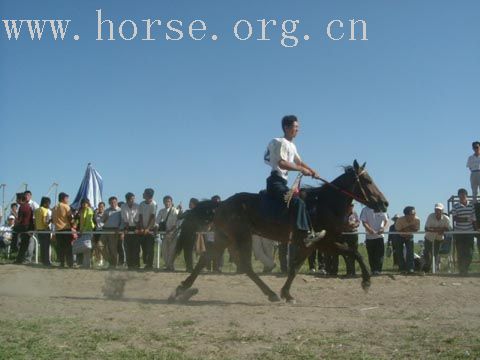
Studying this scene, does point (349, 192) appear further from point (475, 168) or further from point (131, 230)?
point (131, 230)

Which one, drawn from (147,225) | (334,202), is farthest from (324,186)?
(147,225)

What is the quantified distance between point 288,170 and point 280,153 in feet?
0.98

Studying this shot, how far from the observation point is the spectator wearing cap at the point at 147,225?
15.6m

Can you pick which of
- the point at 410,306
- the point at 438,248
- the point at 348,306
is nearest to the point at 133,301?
the point at 348,306

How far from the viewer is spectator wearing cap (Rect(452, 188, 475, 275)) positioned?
1414cm

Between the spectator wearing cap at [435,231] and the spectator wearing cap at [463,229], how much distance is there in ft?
1.24

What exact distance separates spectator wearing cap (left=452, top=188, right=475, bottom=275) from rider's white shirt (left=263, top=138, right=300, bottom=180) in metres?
5.89

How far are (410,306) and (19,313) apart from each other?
5651 mm

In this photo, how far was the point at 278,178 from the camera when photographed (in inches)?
381

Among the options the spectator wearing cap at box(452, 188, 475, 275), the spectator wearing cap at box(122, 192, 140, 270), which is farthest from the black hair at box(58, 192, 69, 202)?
the spectator wearing cap at box(452, 188, 475, 275)

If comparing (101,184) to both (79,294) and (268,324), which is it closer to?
(79,294)

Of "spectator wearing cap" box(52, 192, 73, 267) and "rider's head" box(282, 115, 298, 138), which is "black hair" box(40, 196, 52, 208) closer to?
"spectator wearing cap" box(52, 192, 73, 267)

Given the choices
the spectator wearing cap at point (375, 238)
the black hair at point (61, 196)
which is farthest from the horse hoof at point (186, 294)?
the black hair at point (61, 196)

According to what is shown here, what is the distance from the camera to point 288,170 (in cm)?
955
